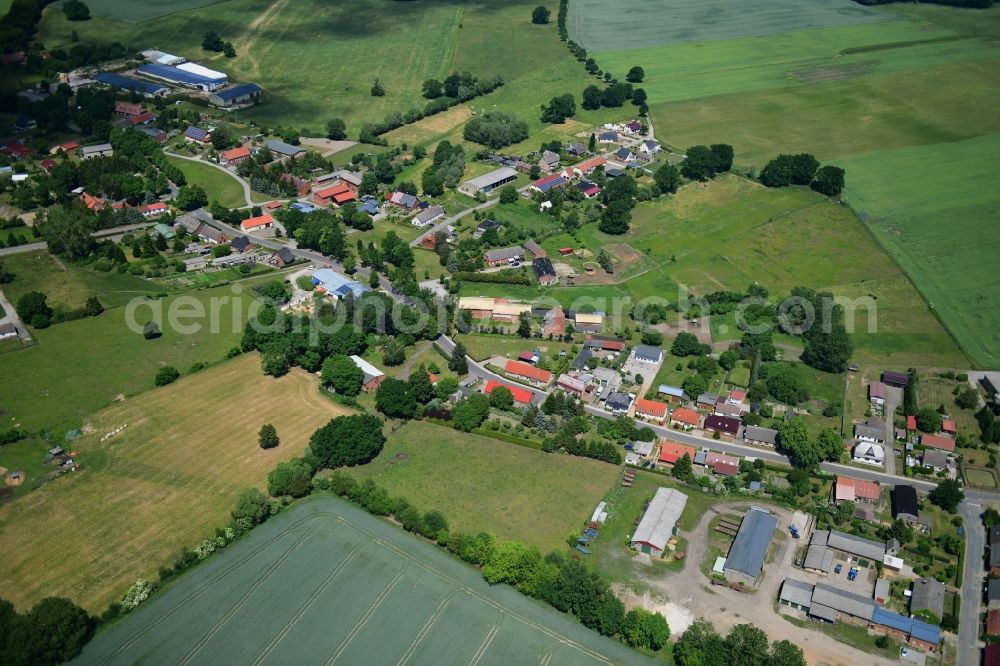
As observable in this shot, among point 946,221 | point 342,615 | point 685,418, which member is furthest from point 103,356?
point 946,221

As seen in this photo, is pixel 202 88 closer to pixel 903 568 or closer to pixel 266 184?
pixel 266 184

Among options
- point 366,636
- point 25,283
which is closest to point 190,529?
point 366,636

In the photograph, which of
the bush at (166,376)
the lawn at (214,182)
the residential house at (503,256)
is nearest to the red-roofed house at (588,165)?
the residential house at (503,256)

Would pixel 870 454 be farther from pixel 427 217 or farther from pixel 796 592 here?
pixel 427 217

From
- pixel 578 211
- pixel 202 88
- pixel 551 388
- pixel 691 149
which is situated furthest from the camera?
pixel 202 88

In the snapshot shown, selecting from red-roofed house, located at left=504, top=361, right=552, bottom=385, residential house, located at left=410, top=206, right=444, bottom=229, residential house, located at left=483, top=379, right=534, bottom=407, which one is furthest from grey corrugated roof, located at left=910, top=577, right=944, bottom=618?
residential house, located at left=410, top=206, right=444, bottom=229

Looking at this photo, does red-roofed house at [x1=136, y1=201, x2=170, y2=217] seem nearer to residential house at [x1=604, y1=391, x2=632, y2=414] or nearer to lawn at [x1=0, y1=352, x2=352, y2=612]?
lawn at [x1=0, y1=352, x2=352, y2=612]
